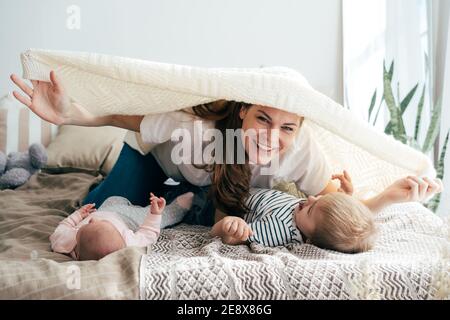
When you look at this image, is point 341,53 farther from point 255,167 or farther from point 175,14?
point 255,167

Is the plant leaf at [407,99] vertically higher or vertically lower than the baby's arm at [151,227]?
higher

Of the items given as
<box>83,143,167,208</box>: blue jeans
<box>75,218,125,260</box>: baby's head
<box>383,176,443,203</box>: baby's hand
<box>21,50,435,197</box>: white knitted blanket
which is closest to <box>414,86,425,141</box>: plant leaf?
<box>21,50,435,197</box>: white knitted blanket

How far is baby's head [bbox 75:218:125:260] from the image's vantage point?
38.9 inches

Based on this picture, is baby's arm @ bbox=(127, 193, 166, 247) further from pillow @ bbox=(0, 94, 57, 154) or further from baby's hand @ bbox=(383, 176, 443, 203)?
pillow @ bbox=(0, 94, 57, 154)

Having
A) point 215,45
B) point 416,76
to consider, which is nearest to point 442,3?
point 416,76

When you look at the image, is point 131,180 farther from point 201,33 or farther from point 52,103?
point 201,33

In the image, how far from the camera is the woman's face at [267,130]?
4.01 ft

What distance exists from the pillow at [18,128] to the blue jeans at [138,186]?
4.14ft

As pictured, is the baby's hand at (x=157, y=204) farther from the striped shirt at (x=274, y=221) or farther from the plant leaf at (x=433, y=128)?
the plant leaf at (x=433, y=128)

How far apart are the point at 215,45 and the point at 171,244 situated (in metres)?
2.13

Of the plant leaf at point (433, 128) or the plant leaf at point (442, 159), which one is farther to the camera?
the plant leaf at point (433, 128)

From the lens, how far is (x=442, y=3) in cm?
265

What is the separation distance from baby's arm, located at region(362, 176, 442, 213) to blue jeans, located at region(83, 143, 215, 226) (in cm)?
49

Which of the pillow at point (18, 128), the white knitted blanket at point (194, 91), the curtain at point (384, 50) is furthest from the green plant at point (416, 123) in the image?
the pillow at point (18, 128)
